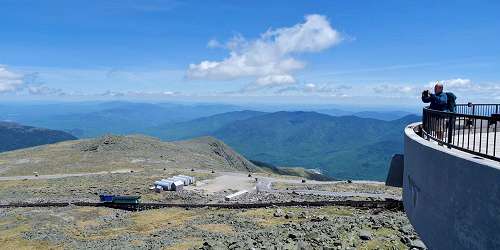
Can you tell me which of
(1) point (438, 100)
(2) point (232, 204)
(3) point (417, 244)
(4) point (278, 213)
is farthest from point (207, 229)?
(1) point (438, 100)

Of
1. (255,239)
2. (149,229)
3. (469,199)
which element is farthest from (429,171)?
(149,229)

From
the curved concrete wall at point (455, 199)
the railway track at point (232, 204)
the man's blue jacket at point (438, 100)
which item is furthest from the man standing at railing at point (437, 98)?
the railway track at point (232, 204)

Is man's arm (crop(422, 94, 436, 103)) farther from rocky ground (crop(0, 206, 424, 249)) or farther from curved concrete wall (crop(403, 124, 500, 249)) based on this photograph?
rocky ground (crop(0, 206, 424, 249))

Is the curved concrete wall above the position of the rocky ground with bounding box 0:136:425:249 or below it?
above

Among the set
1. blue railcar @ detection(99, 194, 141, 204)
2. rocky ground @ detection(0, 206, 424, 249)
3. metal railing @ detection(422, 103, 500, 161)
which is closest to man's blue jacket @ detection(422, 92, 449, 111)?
metal railing @ detection(422, 103, 500, 161)

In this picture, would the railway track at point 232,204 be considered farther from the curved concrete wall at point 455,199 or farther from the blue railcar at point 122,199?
the curved concrete wall at point 455,199

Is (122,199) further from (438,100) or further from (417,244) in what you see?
(438,100)

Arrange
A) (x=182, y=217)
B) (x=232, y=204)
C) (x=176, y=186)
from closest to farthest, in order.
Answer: (x=182, y=217) → (x=232, y=204) → (x=176, y=186)
